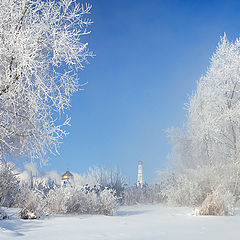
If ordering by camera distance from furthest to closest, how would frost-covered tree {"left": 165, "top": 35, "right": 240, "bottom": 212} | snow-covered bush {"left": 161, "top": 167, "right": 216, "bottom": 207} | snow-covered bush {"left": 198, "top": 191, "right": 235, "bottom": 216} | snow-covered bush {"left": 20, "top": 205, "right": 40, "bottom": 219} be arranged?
frost-covered tree {"left": 165, "top": 35, "right": 240, "bottom": 212}, snow-covered bush {"left": 161, "top": 167, "right": 216, "bottom": 207}, snow-covered bush {"left": 198, "top": 191, "right": 235, "bottom": 216}, snow-covered bush {"left": 20, "top": 205, "right": 40, "bottom": 219}

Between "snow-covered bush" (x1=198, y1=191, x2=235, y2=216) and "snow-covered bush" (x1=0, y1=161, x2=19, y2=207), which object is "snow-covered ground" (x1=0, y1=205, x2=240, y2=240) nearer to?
"snow-covered bush" (x1=198, y1=191, x2=235, y2=216)

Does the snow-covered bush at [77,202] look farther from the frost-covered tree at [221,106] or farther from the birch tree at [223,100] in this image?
the birch tree at [223,100]

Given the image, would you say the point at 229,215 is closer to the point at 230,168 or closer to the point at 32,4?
the point at 230,168

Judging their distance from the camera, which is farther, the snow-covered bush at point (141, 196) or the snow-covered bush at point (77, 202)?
the snow-covered bush at point (141, 196)

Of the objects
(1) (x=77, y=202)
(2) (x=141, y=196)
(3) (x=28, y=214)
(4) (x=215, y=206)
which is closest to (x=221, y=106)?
(2) (x=141, y=196)

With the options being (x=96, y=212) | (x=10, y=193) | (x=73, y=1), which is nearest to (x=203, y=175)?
(x=96, y=212)

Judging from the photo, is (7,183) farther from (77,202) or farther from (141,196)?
(141,196)

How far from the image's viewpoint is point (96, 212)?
24.8 ft

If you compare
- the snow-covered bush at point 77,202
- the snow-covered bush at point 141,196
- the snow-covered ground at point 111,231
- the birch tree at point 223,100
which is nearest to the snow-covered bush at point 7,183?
the snow-covered bush at point 77,202

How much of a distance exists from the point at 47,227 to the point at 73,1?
492 centimetres

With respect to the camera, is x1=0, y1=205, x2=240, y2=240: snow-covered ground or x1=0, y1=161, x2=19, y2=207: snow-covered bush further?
x1=0, y1=161, x2=19, y2=207: snow-covered bush

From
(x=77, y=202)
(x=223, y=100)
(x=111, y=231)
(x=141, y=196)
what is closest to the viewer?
(x=111, y=231)

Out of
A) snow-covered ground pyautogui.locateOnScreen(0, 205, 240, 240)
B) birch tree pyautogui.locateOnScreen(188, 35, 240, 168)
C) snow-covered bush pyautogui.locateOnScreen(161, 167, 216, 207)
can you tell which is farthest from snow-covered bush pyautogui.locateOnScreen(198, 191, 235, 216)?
birch tree pyautogui.locateOnScreen(188, 35, 240, 168)

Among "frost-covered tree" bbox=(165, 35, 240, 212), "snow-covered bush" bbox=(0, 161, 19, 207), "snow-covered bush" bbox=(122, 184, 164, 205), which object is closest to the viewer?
"snow-covered bush" bbox=(0, 161, 19, 207)
